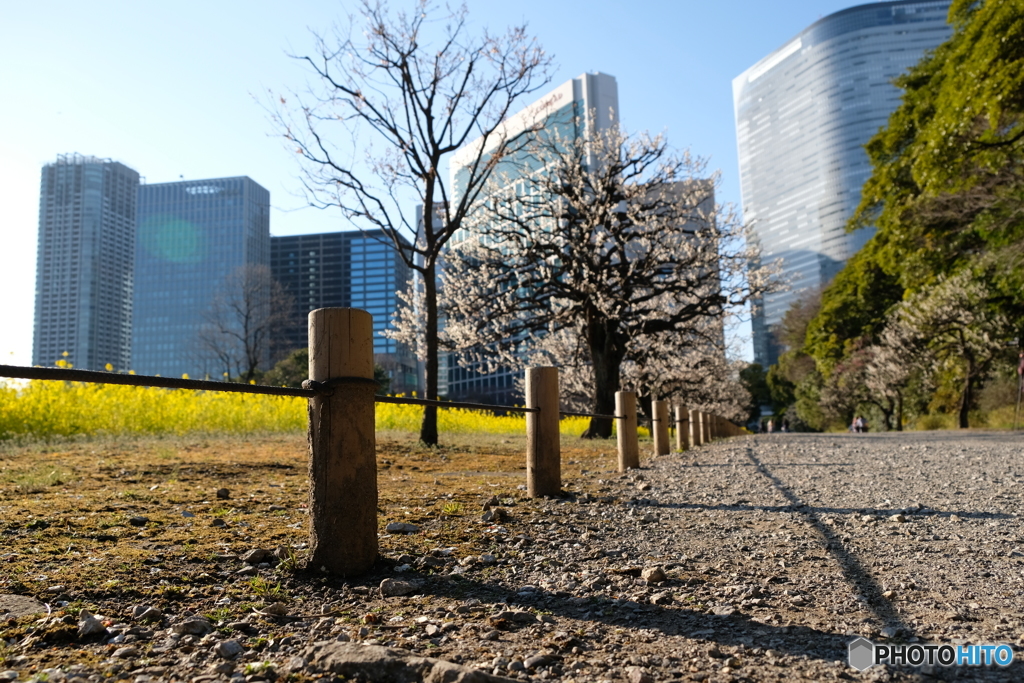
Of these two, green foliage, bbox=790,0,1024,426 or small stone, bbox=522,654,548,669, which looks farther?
green foliage, bbox=790,0,1024,426

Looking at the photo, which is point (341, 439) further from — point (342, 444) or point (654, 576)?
point (654, 576)

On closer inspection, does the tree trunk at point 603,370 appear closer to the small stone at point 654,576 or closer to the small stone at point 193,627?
the small stone at point 654,576

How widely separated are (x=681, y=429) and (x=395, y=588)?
25.9 ft

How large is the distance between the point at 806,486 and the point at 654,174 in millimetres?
11212

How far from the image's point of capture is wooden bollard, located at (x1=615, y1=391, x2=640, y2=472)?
20.9ft

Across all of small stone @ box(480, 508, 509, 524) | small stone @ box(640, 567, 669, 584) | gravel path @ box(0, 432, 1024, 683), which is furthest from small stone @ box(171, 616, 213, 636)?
small stone @ box(480, 508, 509, 524)

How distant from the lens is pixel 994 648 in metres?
1.86

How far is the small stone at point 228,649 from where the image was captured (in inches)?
71.0

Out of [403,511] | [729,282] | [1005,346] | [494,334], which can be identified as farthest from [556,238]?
[1005,346]

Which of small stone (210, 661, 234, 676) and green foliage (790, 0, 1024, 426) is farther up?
green foliage (790, 0, 1024, 426)

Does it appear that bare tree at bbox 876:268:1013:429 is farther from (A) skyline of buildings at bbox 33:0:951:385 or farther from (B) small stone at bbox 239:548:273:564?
(A) skyline of buildings at bbox 33:0:951:385

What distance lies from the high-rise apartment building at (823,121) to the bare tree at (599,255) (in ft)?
310

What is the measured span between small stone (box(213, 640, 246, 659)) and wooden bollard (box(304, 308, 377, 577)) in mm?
711

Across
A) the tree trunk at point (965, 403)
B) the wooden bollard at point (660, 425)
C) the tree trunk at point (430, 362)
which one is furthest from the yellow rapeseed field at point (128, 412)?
the tree trunk at point (965, 403)
